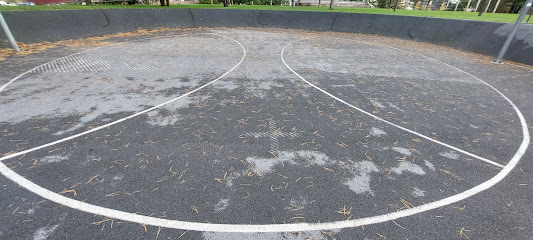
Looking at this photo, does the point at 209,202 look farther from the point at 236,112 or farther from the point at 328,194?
the point at 236,112

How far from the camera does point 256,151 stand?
4.46 meters

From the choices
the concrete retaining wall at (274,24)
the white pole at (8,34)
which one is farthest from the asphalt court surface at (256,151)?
the concrete retaining wall at (274,24)

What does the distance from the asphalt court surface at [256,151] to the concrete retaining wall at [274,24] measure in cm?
498

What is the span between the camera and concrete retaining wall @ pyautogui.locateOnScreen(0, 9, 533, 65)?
11.6 m

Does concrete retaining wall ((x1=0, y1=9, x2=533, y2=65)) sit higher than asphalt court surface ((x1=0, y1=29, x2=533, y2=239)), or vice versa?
concrete retaining wall ((x1=0, y1=9, x2=533, y2=65))

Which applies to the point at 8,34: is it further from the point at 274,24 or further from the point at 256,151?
the point at 274,24

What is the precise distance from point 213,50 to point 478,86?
10822 mm

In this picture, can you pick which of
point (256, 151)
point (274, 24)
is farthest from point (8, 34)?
point (274, 24)

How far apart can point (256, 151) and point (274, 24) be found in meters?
17.9

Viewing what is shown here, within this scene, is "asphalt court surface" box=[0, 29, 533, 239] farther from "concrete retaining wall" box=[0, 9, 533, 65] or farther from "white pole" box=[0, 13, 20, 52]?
"concrete retaining wall" box=[0, 9, 533, 65]

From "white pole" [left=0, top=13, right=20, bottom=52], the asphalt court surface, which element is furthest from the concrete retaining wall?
the asphalt court surface

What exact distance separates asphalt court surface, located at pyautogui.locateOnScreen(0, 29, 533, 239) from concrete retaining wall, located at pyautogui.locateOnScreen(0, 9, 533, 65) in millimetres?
4978

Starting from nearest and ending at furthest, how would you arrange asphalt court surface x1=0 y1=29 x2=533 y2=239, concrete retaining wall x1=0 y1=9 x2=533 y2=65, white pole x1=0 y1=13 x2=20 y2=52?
1. asphalt court surface x1=0 y1=29 x2=533 y2=239
2. white pole x1=0 y1=13 x2=20 y2=52
3. concrete retaining wall x1=0 y1=9 x2=533 y2=65

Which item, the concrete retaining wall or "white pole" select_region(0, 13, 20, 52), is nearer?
"white pole" select_region(0, 13, 20, 52)
